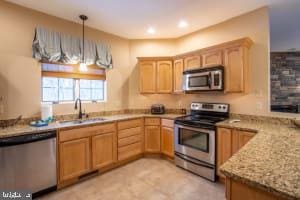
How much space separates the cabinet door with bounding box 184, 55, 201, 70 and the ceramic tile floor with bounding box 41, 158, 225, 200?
2037mm

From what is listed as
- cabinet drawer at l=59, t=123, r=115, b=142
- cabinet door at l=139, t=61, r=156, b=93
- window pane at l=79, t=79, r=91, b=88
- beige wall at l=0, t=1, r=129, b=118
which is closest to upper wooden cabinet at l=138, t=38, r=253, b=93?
cabinet door at l=139, t=61, r=156, b=93

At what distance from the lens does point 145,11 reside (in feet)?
9.76

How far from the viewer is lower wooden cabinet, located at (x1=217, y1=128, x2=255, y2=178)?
247cm

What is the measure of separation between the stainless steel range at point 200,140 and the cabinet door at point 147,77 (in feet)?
3.47

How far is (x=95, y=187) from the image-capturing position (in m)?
2.67

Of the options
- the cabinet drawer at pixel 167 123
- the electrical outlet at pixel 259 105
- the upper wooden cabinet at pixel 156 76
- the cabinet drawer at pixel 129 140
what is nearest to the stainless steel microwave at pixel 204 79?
the upper wooden cabinet at pixel 156 76

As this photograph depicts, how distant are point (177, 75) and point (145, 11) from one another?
1496mm

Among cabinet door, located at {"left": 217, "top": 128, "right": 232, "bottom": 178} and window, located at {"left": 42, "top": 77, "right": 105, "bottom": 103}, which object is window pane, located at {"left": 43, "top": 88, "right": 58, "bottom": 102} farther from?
cabinet door, located at {"left": 217, "top": 128, "right": 232, "bottom": 178}

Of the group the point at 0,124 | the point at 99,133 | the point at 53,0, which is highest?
the point at 53,0

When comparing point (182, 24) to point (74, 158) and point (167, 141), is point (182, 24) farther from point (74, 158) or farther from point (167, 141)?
point (74, 158)

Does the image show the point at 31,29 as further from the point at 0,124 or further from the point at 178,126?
the point at 178,126

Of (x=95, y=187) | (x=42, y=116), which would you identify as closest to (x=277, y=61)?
(x=95, y=187)

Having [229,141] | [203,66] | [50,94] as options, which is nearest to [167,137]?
[229,141]

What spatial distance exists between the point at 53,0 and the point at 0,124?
2018 millimetres
